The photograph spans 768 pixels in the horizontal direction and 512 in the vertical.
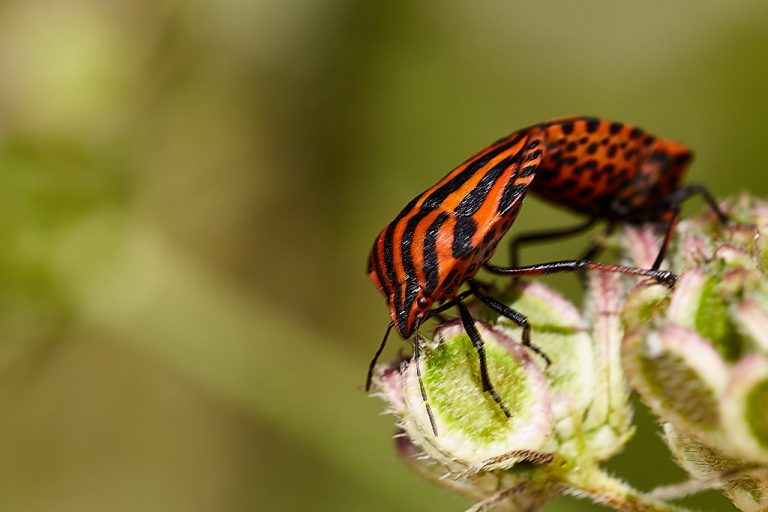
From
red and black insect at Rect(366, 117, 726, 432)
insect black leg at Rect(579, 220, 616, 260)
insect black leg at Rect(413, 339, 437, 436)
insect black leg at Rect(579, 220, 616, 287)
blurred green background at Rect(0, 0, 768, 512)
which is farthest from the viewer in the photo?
blurred green background at Rect(0, 0, 768, 512)

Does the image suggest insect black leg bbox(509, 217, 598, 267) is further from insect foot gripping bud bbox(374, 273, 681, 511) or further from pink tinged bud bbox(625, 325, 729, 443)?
pink tinged bud bbox(625, 325, 729, 443)

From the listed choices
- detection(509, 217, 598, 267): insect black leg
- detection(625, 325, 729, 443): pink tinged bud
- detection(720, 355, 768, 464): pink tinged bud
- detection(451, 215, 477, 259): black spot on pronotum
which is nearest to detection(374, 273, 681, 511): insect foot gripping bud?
detection(451, 215, 477, 259): black spot on pronotum

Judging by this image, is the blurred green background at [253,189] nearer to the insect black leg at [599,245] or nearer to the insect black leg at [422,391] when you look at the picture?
the insect black leg at [599,245]

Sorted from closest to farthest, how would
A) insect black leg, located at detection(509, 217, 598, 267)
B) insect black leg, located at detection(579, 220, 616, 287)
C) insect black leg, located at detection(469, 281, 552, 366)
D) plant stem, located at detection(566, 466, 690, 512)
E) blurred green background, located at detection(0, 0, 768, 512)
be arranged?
plant stem, located at detection(566, 466, 690, 512) → insect black leg, located at detection(469, 281, 552, 366) → insect black leg, located at detection(579, 220, 616, 287) → insect black leg, located at detection(509, 217, 598, 267) → blurred green background, located at detection(0, 0, 768, 512)

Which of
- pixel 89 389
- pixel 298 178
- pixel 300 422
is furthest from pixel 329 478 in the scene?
pixel 298 178

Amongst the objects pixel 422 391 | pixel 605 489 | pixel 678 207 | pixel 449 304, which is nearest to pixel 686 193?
pixel 678 207

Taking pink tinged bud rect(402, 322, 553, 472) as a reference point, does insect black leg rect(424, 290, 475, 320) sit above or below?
above

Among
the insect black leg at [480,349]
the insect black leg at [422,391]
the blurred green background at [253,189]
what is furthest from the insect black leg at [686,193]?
the blurred green background at [253,189]
